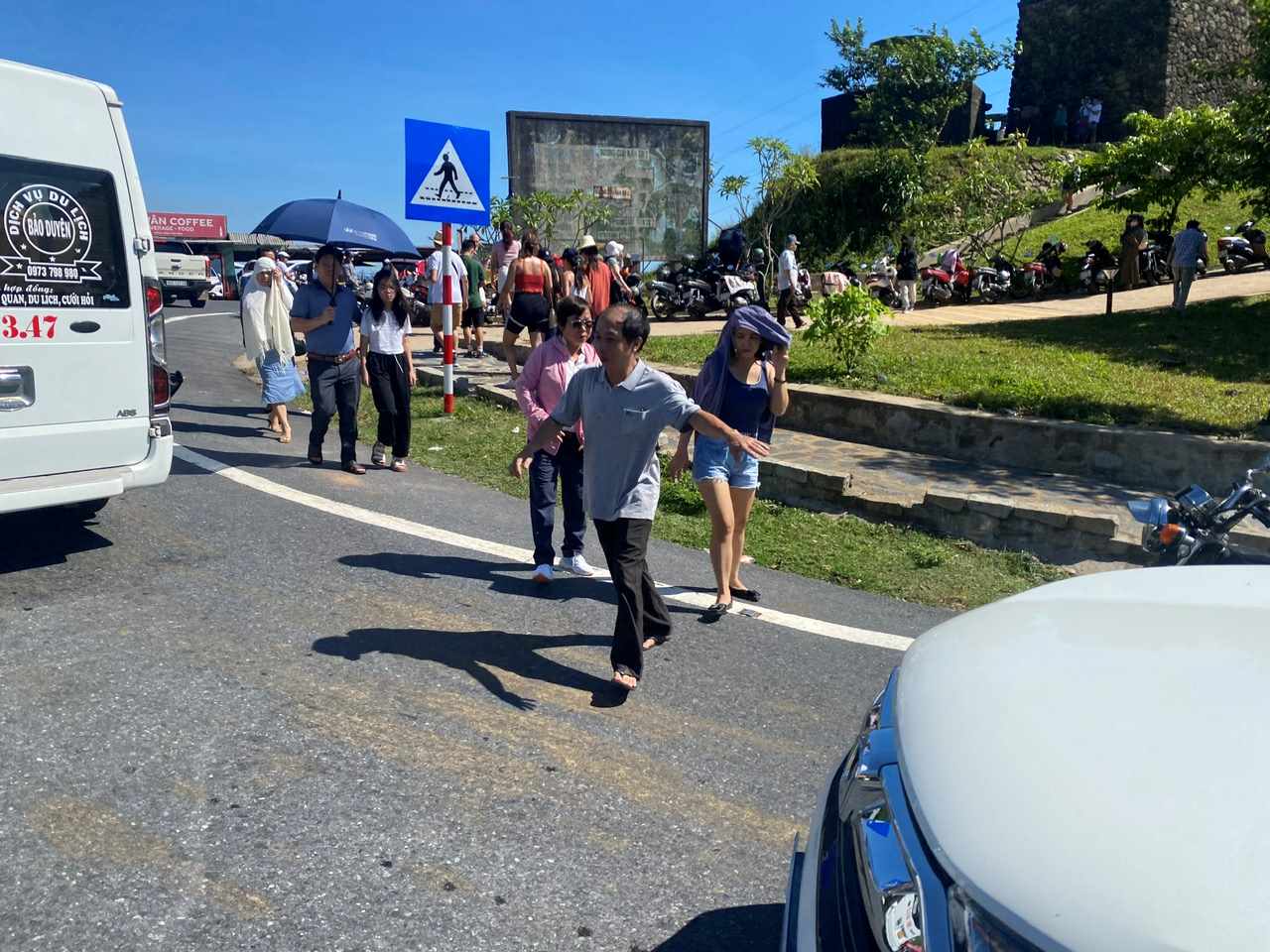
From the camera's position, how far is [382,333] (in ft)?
27.9

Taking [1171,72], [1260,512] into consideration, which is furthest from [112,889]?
[1171,72]

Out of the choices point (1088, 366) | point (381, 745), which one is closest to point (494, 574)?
point (381, 745)

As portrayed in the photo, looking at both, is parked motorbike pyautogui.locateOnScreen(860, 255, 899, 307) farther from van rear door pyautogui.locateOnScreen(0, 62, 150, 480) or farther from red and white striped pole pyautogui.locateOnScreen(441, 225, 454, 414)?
van rear door pyautogui.locateOnScreen(0, 62, 150, 480)

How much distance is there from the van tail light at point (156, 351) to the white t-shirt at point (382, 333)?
98.8 inches

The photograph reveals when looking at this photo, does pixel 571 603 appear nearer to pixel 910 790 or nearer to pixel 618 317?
pixel 618 317

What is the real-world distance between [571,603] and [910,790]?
12.5 ft

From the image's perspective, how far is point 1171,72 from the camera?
112ft

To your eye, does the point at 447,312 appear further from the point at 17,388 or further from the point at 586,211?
the point at 586,211

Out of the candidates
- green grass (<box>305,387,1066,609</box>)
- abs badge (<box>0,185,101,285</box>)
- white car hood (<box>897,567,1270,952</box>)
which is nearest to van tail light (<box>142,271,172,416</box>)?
abs badge (<box>0,185,101,285</box>)

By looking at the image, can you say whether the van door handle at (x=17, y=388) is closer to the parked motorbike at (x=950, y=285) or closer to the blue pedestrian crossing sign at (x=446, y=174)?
the blue pedestrian crossing sign at (x=446, y=174)

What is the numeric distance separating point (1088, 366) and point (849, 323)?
2765mm

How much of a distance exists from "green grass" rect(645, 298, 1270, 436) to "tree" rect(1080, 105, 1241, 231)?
1.90 metres

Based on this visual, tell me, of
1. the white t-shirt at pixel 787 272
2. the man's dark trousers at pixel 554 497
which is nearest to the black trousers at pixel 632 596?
the man's dark trousers at pixel 554 497

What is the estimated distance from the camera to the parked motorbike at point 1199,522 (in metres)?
3.29
